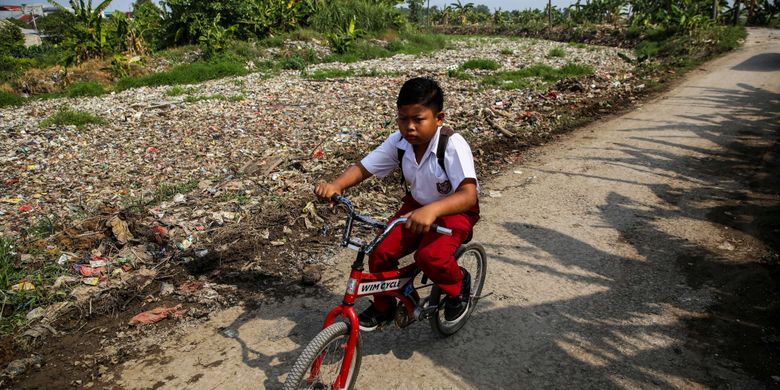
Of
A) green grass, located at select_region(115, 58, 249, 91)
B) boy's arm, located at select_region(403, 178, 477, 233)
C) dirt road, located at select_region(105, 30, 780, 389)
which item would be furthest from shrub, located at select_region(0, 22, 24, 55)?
boy's arm, located at select_region(403, 178, 477, 233)

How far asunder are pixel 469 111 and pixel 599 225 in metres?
4.95

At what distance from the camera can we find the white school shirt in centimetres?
286

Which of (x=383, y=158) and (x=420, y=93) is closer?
(x=420, y=93)

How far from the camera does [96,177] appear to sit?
6840 mm

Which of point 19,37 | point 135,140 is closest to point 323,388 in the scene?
point 135,140

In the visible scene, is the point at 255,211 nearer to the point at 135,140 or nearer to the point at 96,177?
the point at 96,177

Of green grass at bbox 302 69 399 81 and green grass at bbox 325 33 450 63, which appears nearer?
green grass at bbox 302 69 399 81

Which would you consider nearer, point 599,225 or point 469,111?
point 599,225

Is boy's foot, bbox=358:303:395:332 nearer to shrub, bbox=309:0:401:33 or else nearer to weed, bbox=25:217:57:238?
weed, bbox=25:217:57:238

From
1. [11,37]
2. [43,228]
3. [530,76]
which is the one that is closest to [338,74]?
[530,76]

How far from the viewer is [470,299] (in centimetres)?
363

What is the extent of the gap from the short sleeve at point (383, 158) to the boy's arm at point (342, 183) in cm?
5

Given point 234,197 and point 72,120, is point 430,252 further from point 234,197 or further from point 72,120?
point 72,120

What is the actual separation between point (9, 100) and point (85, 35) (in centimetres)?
420
